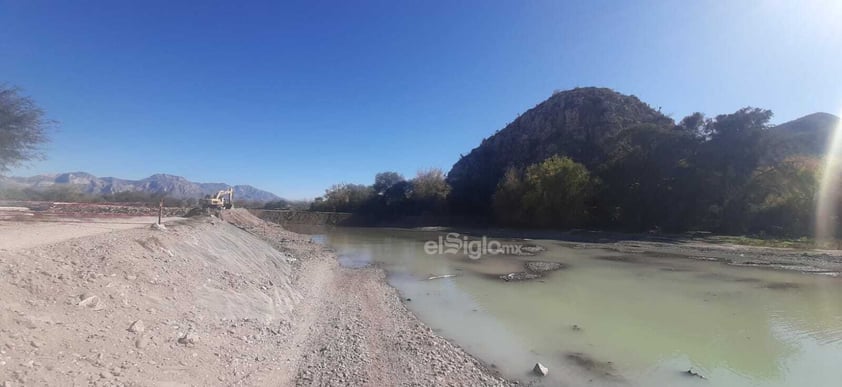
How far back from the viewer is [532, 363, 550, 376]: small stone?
780 cm

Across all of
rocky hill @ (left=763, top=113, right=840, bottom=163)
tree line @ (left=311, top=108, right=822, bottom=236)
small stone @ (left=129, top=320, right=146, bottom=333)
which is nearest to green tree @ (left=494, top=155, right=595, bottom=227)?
tree line @ (left=311, top=108, right=822, bottom=236)

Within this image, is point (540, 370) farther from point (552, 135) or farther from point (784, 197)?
point (552, 135)

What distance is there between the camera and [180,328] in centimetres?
647

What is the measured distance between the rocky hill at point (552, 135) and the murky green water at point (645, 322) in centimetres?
4841

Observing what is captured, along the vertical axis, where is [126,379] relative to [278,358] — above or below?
above

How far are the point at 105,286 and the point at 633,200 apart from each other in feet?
169

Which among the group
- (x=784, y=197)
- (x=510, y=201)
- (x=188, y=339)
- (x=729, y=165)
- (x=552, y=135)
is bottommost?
(x=188, y=339)

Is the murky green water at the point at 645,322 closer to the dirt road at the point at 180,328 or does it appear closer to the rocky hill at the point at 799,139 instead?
the dirt road at the point at 180,328

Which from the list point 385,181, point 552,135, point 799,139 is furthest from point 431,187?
point 799,139

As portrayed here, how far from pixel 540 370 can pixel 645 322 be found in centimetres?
583

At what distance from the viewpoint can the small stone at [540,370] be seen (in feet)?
25.6

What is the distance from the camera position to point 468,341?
9.95m

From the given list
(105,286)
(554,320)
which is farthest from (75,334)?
(554,320)

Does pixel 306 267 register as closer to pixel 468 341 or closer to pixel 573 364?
pixel 468 341
